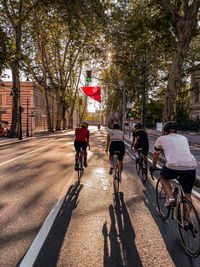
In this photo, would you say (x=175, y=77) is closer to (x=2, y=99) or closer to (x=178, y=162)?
(x=178, y=162)

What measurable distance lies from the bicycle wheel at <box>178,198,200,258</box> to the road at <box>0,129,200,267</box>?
4.7 inches

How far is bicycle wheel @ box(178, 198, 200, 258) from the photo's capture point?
267 centimetres

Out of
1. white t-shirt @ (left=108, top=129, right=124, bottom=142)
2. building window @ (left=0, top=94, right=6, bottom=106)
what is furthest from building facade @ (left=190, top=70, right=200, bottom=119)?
white t-shirt @ (left=108, top=129, right=124, bottom=142)

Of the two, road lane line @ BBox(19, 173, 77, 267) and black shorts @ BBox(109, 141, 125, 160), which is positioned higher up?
black shorts @ BBox(109, 141, 125, 160)

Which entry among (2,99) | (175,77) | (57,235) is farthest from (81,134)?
(2,99)

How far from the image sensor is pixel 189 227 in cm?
282

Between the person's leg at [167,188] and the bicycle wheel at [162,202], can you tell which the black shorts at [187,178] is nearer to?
the person's leg at [167,188]

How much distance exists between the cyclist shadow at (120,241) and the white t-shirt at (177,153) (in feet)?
4.02

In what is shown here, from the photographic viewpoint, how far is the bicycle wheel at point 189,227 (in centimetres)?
267

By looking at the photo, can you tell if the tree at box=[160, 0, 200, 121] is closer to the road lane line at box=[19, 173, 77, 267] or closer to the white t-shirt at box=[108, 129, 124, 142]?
the white t-shirt at box=[108, 129, 124, 142]

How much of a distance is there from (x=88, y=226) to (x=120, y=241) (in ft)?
2.12

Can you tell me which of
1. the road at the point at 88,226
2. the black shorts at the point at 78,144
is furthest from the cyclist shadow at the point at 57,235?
the black shorts at the point at 78,144

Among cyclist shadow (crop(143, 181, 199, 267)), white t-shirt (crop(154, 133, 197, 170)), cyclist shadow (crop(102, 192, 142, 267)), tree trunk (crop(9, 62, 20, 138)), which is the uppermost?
tree trunk (crop(9, 62, 20, 138))

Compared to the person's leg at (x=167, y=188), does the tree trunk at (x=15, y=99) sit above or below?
above
